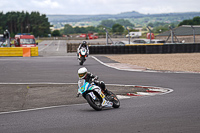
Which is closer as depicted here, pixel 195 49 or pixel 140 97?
pixel 140 97

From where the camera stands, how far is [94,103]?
31.9 feet

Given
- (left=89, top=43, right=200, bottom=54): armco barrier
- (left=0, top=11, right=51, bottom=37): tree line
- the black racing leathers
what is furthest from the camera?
(left=0, top=11, right=51, bottom=37): tree line

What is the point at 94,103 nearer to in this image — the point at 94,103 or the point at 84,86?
the point at 94,103

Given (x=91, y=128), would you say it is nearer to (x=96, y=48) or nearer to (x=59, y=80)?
(x=59, y=80)

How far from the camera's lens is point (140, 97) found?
12.2m

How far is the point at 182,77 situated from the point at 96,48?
23393mm

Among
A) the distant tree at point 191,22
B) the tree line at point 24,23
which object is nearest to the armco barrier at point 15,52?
the distant tree at point 191,22

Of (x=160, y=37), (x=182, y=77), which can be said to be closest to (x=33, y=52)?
(x=182, y=77)

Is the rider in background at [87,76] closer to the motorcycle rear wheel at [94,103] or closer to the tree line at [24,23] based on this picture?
the motorcycle rear wheel at [94,103]

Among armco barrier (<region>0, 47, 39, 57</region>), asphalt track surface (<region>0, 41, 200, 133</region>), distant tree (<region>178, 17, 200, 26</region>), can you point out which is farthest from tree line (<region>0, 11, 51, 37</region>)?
asphalt track surface (<region>0, 41, 200, 133</region>)

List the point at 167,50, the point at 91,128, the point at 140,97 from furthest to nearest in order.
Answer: the point at 167,50
the point at 140,97
the point at 91,128

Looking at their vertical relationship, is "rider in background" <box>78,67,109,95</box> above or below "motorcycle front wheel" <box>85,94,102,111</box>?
above

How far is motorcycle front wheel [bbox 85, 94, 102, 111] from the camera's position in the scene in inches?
380

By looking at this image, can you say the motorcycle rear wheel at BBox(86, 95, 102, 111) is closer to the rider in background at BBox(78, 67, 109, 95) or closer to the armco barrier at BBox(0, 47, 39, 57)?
the rider in background at BBox(78, 67, 109, 95)
